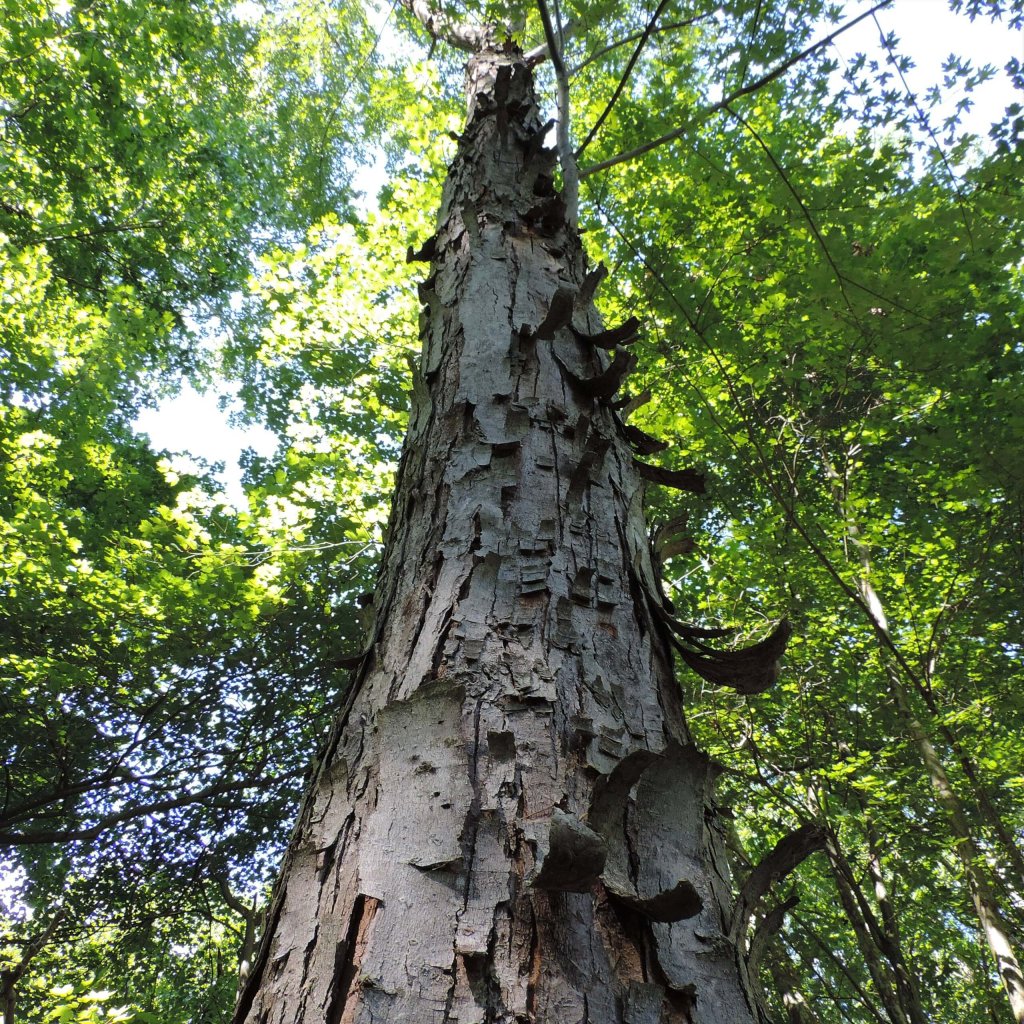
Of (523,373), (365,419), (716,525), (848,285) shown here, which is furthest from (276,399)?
(523,373)

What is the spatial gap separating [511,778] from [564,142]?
2.85m

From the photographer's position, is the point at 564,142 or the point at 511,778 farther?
the point at 564,142

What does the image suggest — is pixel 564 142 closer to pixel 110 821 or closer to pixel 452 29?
pixel 452 29

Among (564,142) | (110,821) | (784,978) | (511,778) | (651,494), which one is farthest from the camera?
(651,494)

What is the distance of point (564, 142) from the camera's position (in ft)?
9.62

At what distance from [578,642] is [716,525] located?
28.1 feet

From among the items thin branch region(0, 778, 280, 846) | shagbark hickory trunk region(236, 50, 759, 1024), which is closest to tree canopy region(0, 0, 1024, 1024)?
thin branch region(0, 778, 280, 846)

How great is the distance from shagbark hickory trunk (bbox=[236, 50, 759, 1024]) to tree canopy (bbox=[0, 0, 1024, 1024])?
2162 millimetres

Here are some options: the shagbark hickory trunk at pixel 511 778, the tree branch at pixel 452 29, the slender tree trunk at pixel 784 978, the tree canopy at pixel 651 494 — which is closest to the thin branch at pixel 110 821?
→ the tree canopy at pixel 651 494

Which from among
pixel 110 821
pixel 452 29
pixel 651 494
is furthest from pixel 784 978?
pixel 452 29

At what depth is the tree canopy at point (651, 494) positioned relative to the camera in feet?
13.3

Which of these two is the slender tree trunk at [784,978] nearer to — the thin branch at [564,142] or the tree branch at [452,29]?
the thin branch at [564,142]

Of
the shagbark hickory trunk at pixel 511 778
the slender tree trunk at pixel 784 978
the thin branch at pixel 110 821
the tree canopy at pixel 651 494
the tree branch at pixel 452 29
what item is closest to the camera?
the shagbark hickory trunk at pixel 511 778

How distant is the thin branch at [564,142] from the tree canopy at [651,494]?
0.07 metres
